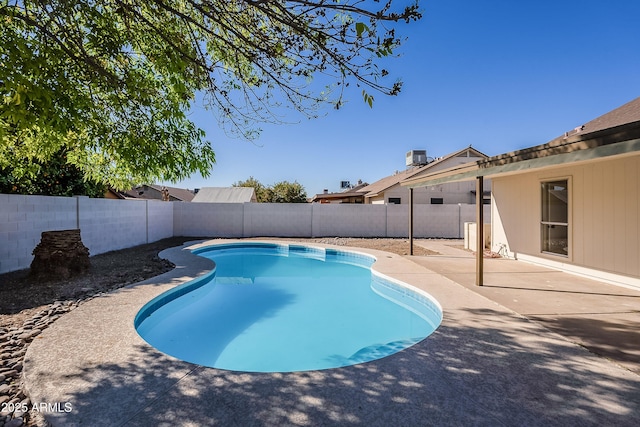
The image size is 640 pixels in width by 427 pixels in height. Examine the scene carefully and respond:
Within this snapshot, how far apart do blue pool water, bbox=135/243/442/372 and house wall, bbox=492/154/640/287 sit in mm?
4055

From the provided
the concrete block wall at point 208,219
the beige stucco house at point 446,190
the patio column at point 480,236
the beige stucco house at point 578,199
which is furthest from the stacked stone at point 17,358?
the beige stucco house at point 446,190

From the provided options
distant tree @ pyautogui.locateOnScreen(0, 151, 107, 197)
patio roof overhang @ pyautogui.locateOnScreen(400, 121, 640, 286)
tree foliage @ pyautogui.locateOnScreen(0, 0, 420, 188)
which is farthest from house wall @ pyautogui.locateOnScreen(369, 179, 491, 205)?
tree foliage @ pyautogui.locateOnScreen(0, 0, 420, 188)

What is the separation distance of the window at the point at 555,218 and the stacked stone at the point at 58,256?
38.4 feet

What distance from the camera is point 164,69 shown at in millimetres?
4344

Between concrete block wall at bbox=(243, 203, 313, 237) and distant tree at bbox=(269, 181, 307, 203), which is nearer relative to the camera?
concrete block wall at bbox=(243, 203, 313, 237)

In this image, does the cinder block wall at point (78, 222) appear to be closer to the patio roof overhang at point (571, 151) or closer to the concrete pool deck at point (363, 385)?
the concrete pool deck at point (363, 385)

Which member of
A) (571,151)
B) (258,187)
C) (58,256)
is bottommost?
(58,256)

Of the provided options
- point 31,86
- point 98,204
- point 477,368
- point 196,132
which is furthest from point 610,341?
point 98,204

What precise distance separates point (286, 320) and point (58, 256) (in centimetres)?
538

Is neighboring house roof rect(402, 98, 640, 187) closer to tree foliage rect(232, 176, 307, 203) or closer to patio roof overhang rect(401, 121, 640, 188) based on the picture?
patio roof overhang rect(401, 121, 640, 188)

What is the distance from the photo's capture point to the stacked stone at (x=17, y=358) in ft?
7.91

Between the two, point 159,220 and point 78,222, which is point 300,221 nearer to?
point 159,220

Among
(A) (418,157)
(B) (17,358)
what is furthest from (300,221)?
(B) (17,358)

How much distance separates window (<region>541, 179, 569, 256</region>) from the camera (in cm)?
737
